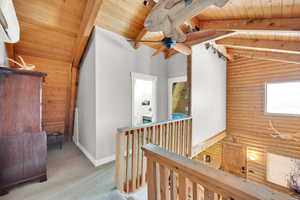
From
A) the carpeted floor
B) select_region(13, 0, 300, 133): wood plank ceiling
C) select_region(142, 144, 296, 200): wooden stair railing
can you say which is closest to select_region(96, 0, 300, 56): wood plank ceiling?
select_region(13, 0, 300, 133): wood plank ceiling

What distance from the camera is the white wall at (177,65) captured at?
4.26 metres

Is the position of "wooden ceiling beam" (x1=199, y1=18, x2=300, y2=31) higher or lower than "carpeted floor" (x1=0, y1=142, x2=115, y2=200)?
higher

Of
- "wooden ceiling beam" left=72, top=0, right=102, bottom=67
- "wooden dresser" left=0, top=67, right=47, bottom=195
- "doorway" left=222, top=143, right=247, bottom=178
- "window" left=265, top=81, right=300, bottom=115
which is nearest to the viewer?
"wooden dresser" left=0, top=67, right=47, bottom=195

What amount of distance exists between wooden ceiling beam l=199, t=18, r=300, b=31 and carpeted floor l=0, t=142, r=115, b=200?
11.6 ft

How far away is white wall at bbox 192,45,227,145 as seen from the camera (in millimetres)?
3598

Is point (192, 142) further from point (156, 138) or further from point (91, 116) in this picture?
point (91, 116)

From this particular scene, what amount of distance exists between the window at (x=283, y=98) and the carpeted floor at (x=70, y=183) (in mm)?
5415

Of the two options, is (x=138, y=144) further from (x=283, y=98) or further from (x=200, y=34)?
(x=283, y=98)

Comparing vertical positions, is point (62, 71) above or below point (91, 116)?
above

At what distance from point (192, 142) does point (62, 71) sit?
4144mm

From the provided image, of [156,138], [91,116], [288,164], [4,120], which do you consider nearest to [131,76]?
[91,116]

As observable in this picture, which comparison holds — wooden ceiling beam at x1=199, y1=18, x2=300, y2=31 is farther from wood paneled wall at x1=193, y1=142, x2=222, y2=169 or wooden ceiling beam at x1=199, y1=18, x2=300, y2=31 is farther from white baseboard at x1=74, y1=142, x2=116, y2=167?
wood paneled wall at x1=193, y1=142, x2=222, y2=169

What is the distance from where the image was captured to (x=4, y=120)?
1800 millimetres

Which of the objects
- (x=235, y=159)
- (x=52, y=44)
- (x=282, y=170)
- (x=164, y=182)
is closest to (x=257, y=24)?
(x=164, y=182)
